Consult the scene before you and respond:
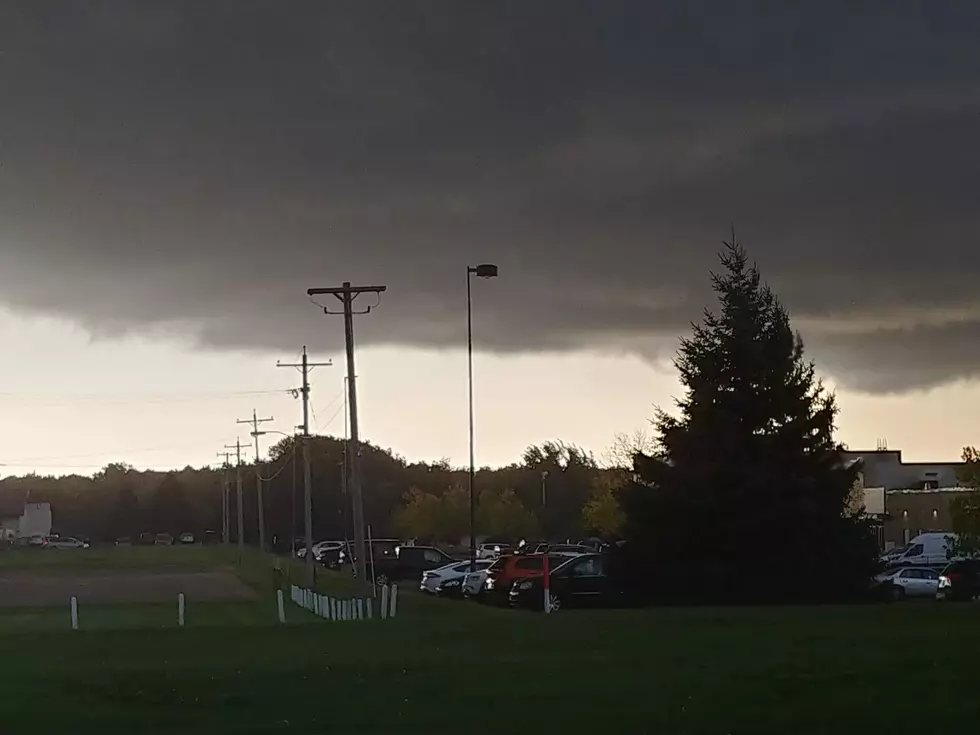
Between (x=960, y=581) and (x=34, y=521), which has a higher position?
(x=960, y=581)

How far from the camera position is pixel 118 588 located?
207 ft

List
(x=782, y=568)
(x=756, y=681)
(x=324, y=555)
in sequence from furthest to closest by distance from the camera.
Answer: (x=324, y=555) → (x=782, y=568) → (x=756, y=681)

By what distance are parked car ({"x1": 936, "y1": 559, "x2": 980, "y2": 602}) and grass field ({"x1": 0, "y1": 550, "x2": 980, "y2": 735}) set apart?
1693 cm

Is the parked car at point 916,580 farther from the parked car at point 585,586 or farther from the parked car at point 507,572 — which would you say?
the parked car at point 585,586

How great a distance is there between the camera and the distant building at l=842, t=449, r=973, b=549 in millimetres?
86062

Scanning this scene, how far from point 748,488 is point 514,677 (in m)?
22.1

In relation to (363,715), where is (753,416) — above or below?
above

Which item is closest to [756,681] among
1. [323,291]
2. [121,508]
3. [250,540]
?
[323,291]

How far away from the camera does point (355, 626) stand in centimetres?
2809

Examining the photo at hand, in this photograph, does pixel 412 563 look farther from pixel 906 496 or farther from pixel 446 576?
pixel 906 496

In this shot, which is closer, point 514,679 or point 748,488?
point 514,679

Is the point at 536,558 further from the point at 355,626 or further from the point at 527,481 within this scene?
the point at 527,481

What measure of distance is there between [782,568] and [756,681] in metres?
22.3

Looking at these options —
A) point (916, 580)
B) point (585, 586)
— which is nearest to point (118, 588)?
point (585, 586)
